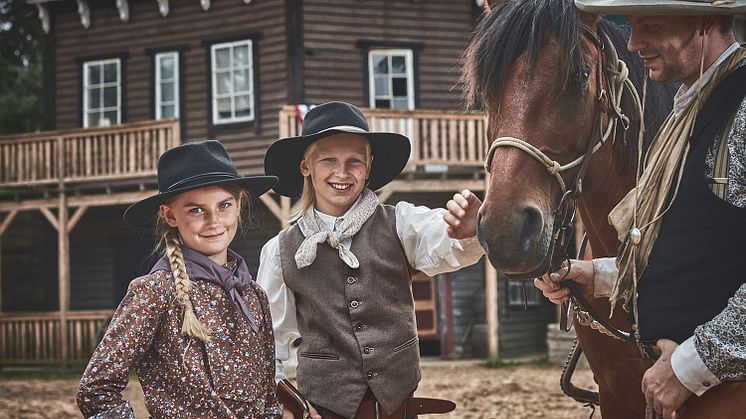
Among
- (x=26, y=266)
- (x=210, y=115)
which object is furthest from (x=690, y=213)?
(x=26, y=266)

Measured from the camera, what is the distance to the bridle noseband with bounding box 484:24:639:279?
2.40m

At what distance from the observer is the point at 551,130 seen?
8.18 ft

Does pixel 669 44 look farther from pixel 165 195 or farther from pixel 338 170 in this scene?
pixel 165 195

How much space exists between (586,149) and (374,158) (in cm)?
103

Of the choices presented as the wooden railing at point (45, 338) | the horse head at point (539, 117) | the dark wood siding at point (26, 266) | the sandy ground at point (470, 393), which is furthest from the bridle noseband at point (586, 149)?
the dark wood siding at point (26, 266)

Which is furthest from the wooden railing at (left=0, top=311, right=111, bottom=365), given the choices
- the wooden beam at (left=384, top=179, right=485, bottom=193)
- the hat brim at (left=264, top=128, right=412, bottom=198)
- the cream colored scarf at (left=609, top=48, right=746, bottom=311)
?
the cream colored scarf at (left=609, top=48, right=746, bottom=311)

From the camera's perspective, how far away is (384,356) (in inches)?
120

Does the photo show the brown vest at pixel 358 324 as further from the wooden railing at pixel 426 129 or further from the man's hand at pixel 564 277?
the wooden railing at pixel 426 129

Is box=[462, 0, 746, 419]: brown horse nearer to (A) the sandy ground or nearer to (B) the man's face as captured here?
(B) the man's face

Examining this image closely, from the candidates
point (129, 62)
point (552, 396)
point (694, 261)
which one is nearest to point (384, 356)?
point (694, 261)

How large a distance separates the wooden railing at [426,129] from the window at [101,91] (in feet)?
17.3

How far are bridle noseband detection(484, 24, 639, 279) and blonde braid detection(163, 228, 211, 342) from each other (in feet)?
3.15

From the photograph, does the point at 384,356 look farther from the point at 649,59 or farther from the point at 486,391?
the point at 486,391

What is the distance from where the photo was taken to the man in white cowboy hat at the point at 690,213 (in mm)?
1912
